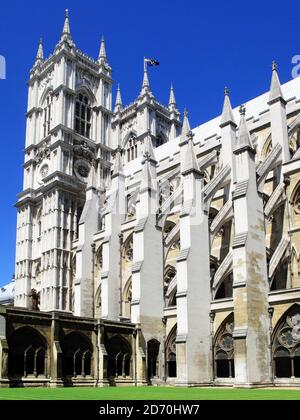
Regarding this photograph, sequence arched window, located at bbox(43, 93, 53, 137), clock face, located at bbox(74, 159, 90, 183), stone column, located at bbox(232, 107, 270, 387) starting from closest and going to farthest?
stone column, located at bbox(232, 107, 270, 387), clock face, located at bbox(74, 159, 90, 183), arched window, located at bbox(43, 93, 53, 137)

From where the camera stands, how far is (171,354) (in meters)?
36.8

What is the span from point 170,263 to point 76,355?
13.2 m

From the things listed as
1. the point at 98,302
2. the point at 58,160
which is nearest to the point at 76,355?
the point at 98,302

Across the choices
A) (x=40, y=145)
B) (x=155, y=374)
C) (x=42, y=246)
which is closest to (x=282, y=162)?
(x=155, y=374)

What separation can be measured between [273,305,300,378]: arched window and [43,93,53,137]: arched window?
4260 cm

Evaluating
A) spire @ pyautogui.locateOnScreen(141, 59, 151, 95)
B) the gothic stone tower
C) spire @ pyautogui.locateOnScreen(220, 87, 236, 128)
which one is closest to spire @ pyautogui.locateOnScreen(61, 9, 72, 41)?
the gothic stone tower

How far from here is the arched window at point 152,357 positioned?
36.6 metres

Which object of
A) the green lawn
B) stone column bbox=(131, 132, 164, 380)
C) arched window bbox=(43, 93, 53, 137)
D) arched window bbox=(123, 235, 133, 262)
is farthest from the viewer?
arched window bbox=(43, 93, 53, 137)

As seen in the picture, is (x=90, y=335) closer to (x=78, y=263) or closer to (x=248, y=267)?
(x=248, y=267)

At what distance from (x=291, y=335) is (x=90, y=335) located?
41.6 ft

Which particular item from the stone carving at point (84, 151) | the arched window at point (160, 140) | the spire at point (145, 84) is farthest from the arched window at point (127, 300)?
the spire at point (145, 84)

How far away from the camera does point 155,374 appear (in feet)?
120

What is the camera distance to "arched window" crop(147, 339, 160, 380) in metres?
36.6

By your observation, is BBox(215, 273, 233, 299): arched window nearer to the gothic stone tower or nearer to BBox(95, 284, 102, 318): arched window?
BBox(95, 284, 102, 318): arched window
